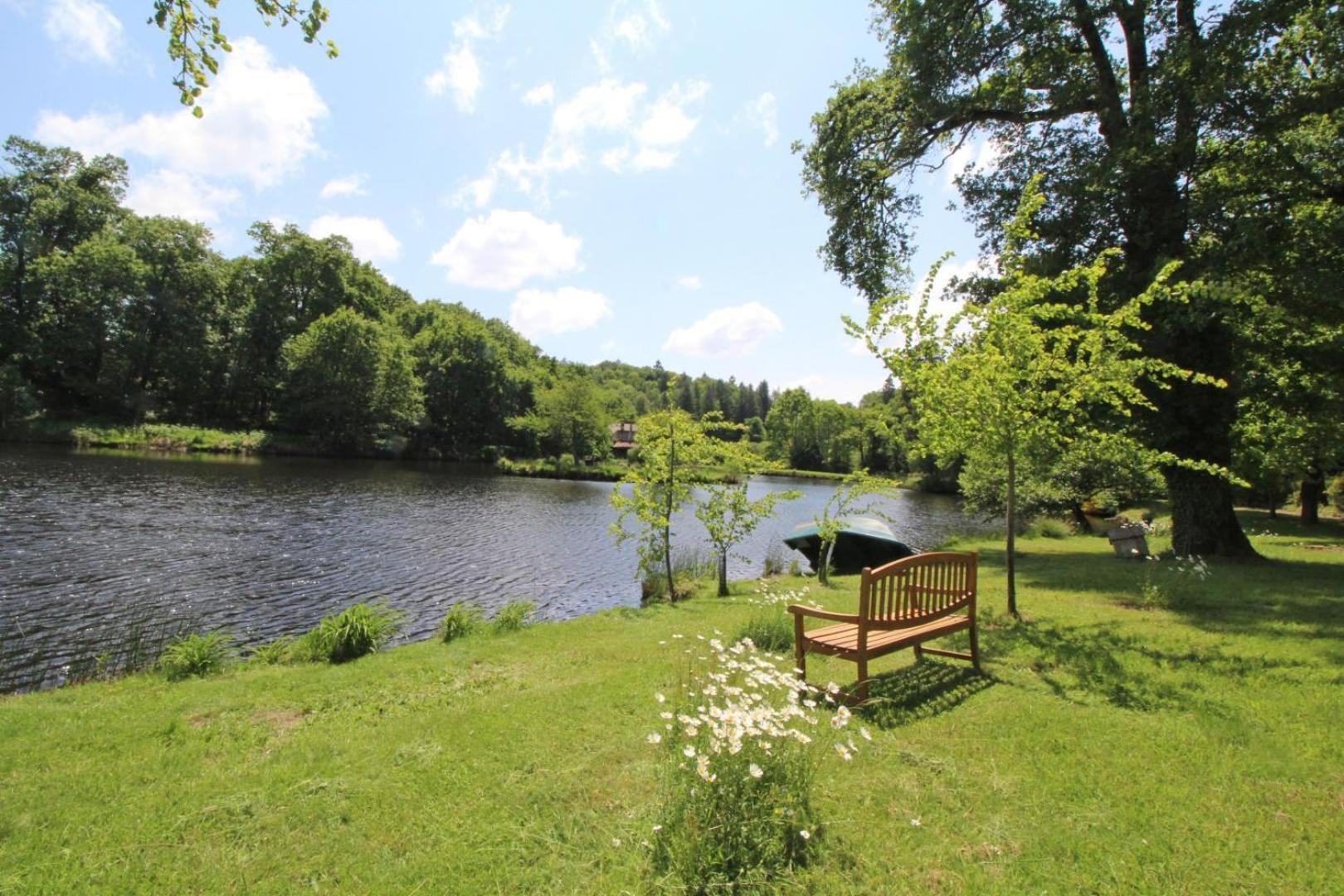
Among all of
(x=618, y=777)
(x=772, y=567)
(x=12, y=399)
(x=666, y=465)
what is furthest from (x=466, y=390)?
(x=618, y=777)

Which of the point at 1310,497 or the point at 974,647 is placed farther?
the point at 1310,497

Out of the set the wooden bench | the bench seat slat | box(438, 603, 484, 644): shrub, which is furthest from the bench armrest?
box(438, 603, 484, 644): shrub

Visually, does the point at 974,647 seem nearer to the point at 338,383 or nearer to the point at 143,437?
the point at 143,437

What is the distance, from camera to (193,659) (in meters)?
8.29

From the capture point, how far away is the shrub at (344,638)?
350 inches

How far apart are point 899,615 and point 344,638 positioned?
7.44 metres

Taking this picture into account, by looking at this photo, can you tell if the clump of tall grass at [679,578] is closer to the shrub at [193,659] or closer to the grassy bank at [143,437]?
the shrub at [193,659]

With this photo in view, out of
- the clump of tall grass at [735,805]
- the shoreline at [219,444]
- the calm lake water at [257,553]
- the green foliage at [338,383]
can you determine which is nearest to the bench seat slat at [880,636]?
the clump of tall grass at [735,805]

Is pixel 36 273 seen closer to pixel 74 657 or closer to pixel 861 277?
pixel 74 657

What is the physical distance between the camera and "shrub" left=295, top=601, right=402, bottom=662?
8883 mm

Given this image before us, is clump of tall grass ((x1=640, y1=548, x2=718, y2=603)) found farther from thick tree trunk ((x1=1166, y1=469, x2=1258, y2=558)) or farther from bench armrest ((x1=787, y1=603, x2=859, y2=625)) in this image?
thick tree trunk ((x1=1166, y1=469, x2=1258, y2=558))

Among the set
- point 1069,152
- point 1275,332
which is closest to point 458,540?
point 1069,152

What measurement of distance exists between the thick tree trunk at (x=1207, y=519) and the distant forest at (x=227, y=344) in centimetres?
2548

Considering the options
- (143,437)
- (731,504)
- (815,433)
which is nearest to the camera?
(731,504)
